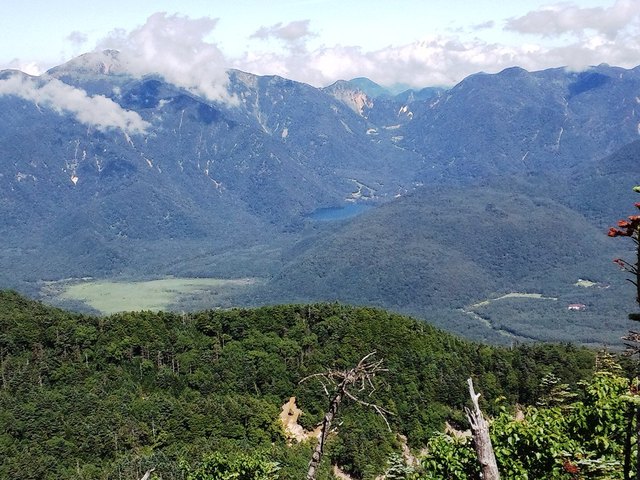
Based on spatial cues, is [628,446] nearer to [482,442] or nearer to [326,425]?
[482,442]

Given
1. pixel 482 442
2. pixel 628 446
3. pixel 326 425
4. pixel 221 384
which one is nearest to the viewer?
pixel 326 425

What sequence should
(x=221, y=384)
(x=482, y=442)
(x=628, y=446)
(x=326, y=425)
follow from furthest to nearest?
(x=221, y=384)
(x=628, y=446)
(x=482, y=442)
(x=326, y=425)

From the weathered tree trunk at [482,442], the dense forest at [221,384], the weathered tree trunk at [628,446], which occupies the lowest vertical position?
the dense forest at [221,384]

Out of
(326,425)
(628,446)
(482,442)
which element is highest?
(326,425)

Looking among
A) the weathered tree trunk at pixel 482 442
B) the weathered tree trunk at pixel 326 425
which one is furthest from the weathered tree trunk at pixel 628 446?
the weathered tree trunk at pixel 326 425

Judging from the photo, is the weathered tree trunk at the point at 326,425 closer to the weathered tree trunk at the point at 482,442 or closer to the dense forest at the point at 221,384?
the weathered tree trunk at the point at 482,442

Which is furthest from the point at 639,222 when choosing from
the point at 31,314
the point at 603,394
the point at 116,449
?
the point at 31,314

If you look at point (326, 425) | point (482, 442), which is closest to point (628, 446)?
point (482, 442)

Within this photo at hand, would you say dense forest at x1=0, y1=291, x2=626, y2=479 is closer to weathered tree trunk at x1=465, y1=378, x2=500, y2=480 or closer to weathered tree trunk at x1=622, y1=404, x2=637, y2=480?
weathered tree trunk at x1=622, y1=404, x2=637, y2=480

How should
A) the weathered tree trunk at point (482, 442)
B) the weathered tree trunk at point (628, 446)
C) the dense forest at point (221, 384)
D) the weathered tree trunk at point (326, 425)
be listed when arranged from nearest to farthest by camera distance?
the weathered tree trunk at point (326, 425), the weathered tree trunk at point (482, 442), the weathered tree trunk at point (628, 446), the dense forest at point (221, 384)
